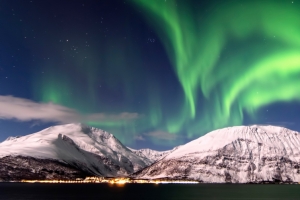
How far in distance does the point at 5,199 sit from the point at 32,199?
48.6 ft

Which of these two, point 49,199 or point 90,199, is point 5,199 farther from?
point 90,199

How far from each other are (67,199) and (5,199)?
33.3m

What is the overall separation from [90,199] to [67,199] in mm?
13042

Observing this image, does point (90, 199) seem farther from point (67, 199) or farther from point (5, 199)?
point (5, 199)

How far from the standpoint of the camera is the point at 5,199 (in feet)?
624

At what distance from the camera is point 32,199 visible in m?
198

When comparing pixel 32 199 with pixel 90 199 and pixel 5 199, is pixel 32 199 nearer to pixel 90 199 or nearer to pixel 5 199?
pixel 5 199

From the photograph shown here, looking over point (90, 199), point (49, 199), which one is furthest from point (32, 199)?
point (90, 199)

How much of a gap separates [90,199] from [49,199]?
2323 centimetres

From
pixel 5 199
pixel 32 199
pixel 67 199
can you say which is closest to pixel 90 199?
pixel 67 199

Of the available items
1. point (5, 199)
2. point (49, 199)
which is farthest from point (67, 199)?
point (5, 199)

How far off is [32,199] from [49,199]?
997 cm

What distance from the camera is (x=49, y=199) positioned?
197750 millimetres

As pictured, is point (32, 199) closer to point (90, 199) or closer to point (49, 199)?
point (49, 199)
